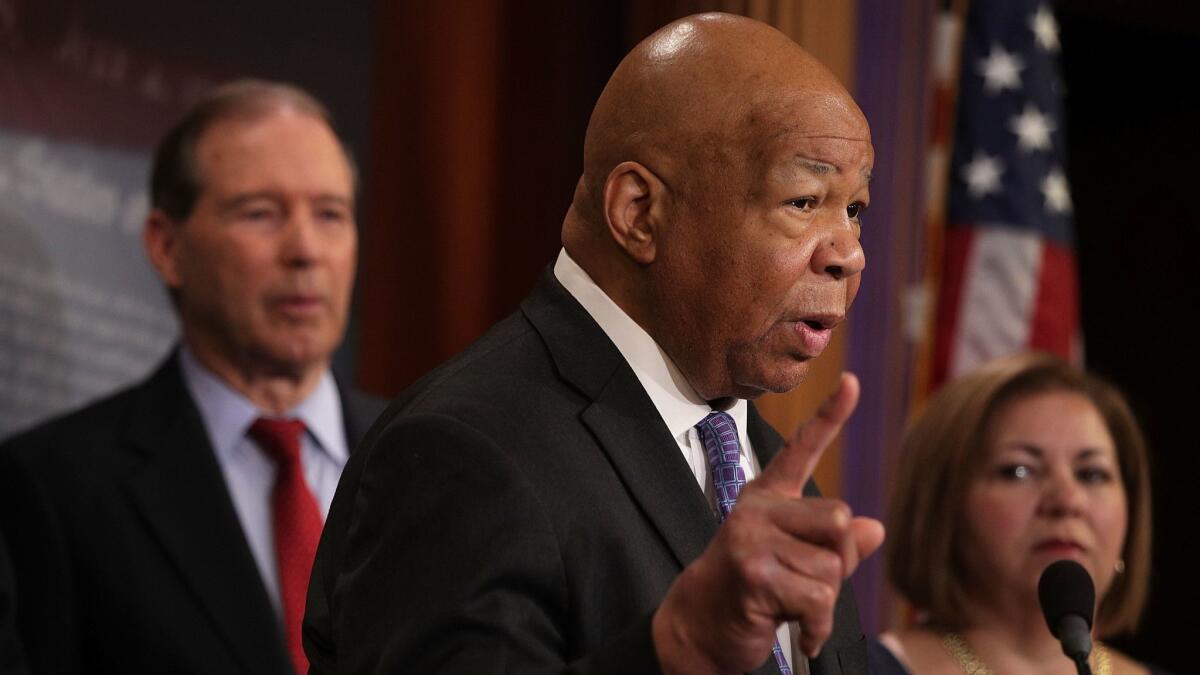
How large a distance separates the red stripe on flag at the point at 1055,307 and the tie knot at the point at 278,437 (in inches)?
98.4

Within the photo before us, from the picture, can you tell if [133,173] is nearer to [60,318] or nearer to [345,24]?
[60,318]

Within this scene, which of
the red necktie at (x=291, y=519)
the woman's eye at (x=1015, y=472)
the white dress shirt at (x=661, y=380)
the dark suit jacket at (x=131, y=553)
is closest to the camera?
the white dress shirt at (x=661, y=380)

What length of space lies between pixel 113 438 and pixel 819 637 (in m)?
1.84

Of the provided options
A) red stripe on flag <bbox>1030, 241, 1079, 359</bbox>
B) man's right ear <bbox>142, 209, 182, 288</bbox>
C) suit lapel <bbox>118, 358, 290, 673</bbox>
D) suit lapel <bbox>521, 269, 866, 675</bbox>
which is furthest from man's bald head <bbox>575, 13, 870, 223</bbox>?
red stripe on flag <bbox>1030, 241, 1079, 359</bbox>

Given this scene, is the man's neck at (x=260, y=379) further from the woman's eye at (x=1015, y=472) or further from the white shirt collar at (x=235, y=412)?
the woman's eye at (x=1015, y=472)

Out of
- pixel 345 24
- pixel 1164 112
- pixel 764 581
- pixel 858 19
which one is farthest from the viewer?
pixel 1164 112

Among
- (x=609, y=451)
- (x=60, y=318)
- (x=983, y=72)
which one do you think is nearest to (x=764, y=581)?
(x=609, y=451)

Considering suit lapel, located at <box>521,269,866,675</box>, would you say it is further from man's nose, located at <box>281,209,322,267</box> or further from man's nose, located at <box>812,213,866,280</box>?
man's nose, located at <box>281,209,322,267</box>

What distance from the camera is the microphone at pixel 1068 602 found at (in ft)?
6.36

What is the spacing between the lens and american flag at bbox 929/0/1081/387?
185 inches

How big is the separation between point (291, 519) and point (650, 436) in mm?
1407

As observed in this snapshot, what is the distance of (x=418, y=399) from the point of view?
157 centimetres

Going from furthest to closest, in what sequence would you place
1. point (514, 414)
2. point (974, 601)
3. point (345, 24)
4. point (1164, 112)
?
point (1164, 112)
point (345, 24)
point (974, 601)
point (514, 414)

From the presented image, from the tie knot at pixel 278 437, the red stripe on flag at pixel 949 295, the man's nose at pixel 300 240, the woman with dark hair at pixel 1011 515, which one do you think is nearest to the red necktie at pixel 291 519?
the tie knot at pixel 278 437
